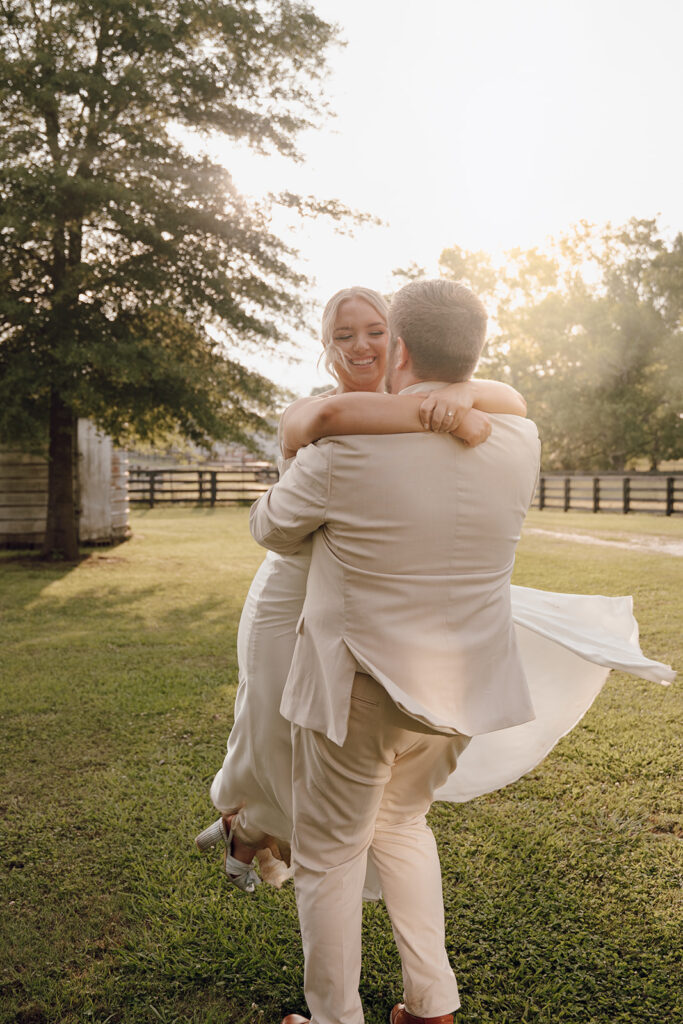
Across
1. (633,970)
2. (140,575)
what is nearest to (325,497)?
(633,970)

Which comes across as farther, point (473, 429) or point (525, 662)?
point (525, 662)

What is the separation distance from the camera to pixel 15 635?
757cm

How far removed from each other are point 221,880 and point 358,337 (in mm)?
2307

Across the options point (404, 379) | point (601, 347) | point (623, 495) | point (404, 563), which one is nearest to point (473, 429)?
point (404, 379)

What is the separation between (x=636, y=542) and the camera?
15633 mm

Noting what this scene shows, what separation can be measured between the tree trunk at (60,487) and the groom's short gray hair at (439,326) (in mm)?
11663

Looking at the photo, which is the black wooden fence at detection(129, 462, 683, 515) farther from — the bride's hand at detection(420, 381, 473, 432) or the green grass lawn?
the bride's hand at detection(420, 381, 473, 432)

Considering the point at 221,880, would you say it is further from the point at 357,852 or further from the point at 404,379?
the point at 404,379

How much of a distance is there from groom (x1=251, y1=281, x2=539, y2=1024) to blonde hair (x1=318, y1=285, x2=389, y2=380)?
617 mm

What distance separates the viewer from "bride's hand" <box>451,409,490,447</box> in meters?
1.79

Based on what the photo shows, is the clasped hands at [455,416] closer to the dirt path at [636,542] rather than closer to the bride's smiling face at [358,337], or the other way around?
the bride's smiling face at [358,337]

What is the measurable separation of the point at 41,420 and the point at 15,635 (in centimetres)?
526

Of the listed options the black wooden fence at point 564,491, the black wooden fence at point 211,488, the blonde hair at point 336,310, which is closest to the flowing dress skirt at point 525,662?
the blonde hair at point 336,310

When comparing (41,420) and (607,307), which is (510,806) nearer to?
(41,420)
